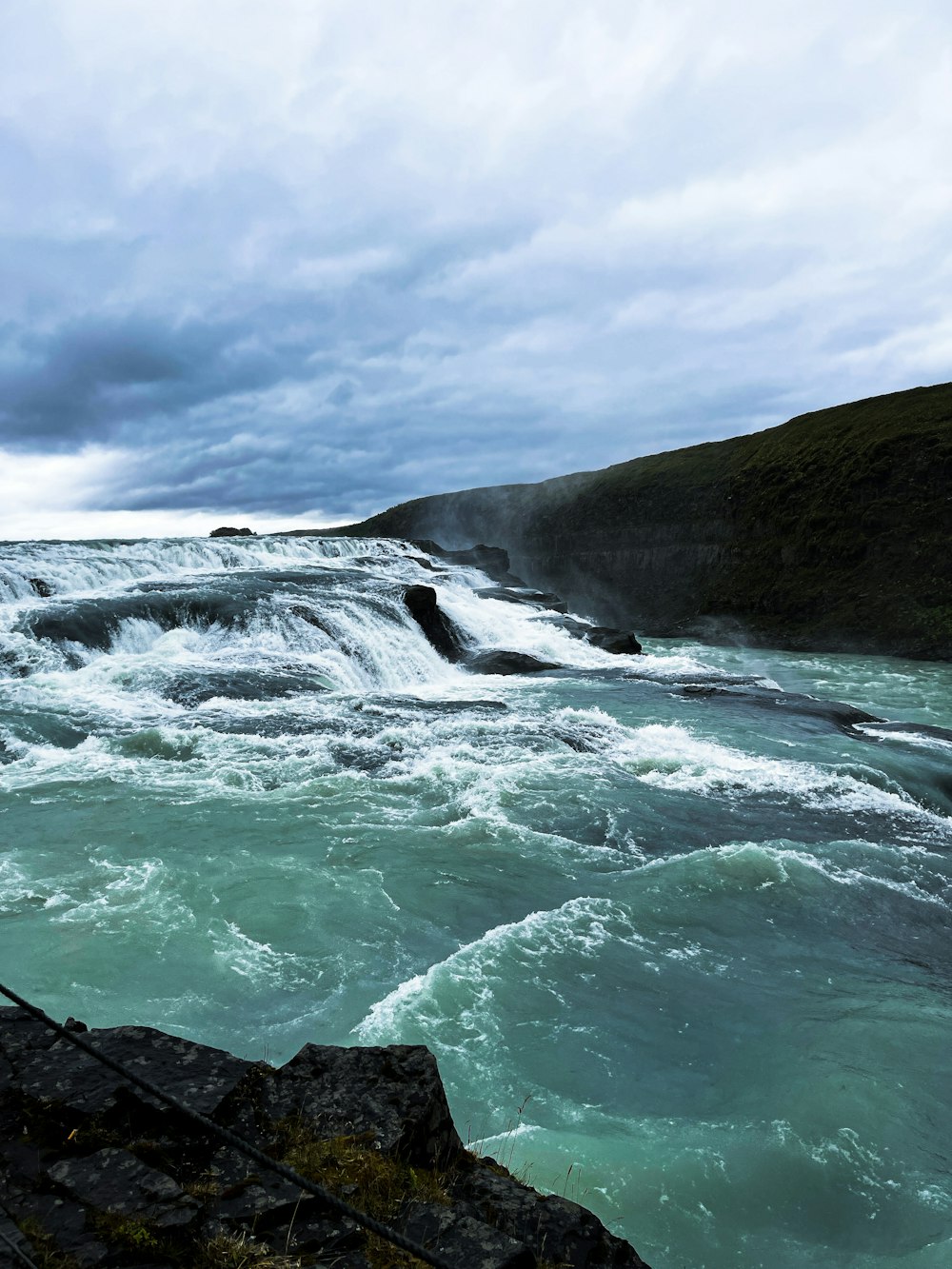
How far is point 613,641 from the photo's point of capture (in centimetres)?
2650

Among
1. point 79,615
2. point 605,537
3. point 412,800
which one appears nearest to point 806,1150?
point 412,800

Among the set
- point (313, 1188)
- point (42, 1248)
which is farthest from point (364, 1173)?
point (42, 1248)

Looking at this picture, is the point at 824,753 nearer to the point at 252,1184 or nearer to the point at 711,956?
the point at 711,956

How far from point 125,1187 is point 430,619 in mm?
21013

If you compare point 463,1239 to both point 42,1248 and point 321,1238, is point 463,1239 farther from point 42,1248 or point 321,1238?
point 42,1248

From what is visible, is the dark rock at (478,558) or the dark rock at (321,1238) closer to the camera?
→ the dark rock at (321,1238)

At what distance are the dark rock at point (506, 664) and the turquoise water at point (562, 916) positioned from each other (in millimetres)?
4592

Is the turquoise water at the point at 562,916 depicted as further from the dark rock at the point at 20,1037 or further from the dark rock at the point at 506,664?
the dark rock at the point at 506,664

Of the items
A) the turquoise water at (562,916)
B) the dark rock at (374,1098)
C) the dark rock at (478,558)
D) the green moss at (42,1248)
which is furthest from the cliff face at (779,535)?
the green moss at (42,1248)

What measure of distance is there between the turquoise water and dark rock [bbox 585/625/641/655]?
31.3ft

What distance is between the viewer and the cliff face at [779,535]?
1320 inches

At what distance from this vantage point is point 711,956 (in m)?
6.59

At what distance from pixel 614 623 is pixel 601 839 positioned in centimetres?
3645

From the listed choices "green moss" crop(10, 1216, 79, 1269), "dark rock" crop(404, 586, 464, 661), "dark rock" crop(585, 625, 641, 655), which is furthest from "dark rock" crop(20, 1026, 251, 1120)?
"dark rock" crop(585, 625, 641, 655)
